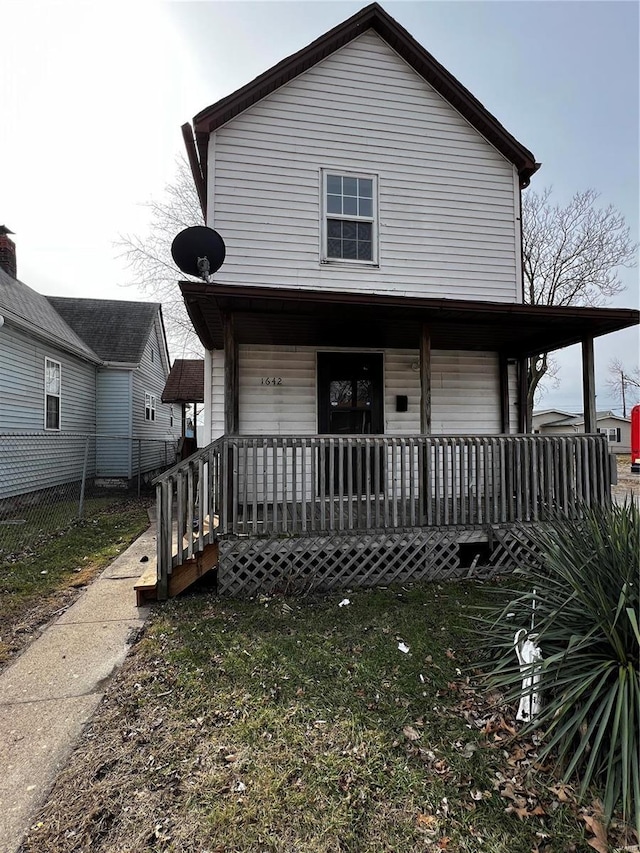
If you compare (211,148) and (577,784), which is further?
(211,148)

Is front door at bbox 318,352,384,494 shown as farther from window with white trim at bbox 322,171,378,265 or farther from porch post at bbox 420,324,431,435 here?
window with white trim at bbox 322,171,378,265

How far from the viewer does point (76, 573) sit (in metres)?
5.32

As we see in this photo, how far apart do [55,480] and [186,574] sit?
8.37 m

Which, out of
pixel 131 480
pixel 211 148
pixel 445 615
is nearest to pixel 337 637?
pixel 445 615

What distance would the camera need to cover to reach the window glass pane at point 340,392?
6547mm

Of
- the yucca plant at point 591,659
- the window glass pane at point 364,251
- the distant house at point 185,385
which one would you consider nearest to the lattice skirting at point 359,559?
the yucca plant at point 591,659

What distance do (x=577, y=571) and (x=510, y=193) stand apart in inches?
266

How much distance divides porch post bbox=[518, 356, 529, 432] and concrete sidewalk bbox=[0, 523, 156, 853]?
20.7 feet

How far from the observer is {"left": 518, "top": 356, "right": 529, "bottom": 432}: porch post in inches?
272

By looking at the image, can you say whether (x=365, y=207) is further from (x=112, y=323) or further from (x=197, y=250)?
(x=112, y=323)

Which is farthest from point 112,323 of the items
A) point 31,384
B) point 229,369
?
point 229,369

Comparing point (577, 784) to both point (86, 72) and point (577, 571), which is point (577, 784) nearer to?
point (577, 571)

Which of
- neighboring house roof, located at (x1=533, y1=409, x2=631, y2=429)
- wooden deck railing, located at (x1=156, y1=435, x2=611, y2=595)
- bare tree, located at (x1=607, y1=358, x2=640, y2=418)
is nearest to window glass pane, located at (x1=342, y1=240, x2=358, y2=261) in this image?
wooden deck railing, located at (x1=156, y1=435, x2=611, y2=595)

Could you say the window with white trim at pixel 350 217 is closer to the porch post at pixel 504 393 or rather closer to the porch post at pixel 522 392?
the porch post at pixel 504 393
